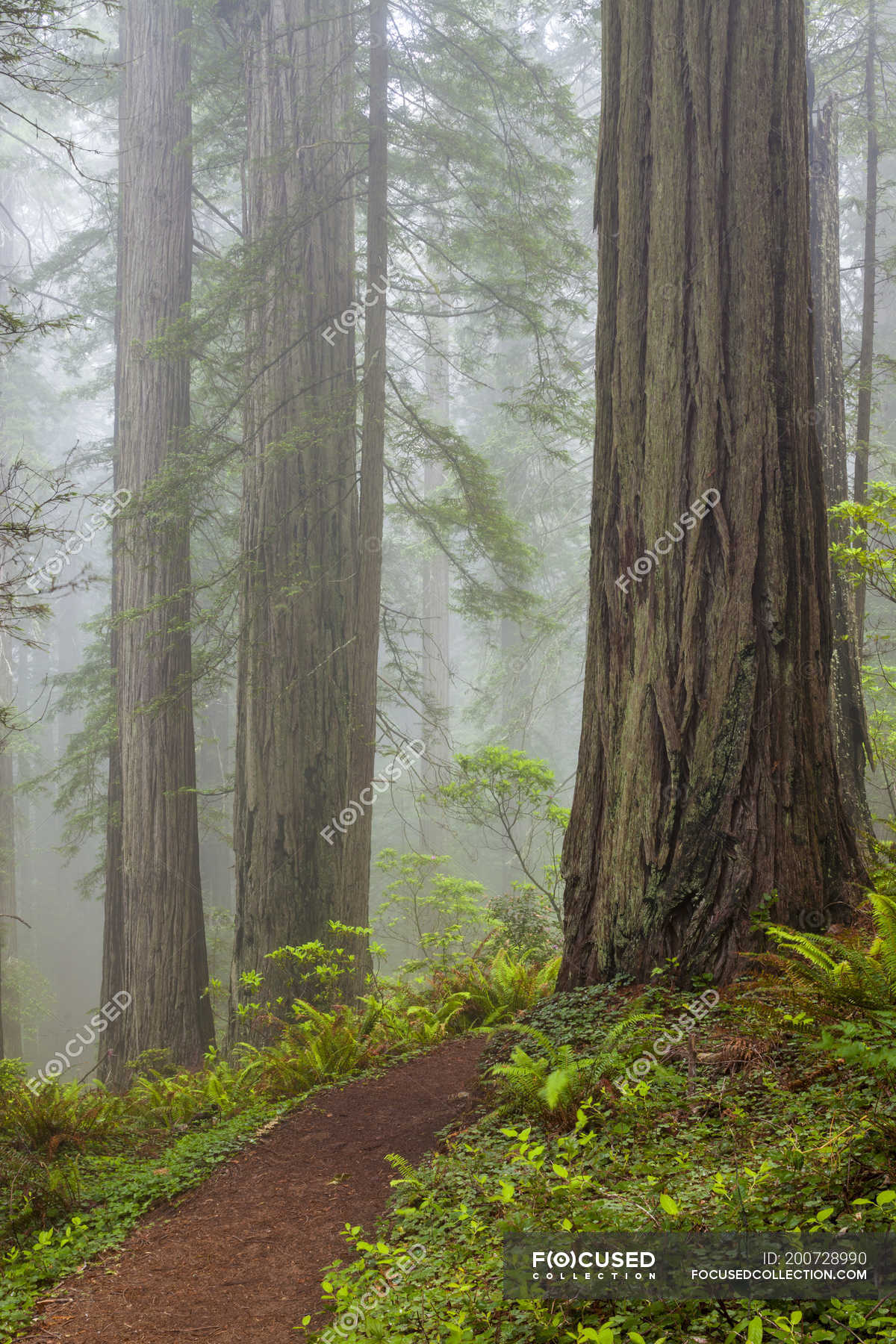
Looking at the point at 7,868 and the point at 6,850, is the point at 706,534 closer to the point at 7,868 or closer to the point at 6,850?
the point at 6,850

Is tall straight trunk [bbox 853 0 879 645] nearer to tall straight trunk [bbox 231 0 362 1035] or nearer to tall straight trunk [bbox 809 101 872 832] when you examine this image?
tall straight trunk [bbox 809 101 872 832]

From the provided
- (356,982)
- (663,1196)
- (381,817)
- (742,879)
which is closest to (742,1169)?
(663,1196)

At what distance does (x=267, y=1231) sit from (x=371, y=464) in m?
5.64

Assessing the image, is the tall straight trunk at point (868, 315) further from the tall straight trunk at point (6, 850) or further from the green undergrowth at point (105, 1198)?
the tall straight trunk at point (6, 850)

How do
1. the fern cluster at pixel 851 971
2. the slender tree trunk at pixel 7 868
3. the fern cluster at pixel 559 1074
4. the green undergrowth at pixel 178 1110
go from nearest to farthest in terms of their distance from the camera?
the fern cluster at pixel 851 971, the fern cluster at pixel 559 1074, the green undergrowth at pixel 178 1110, the slender tree trunk at pixel 7 868

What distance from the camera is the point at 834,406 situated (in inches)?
295

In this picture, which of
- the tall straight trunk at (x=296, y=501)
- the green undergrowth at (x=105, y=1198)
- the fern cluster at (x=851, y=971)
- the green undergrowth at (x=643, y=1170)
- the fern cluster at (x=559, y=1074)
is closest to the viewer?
the green undergrowth at (x=643, y=1170)

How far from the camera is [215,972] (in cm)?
1564

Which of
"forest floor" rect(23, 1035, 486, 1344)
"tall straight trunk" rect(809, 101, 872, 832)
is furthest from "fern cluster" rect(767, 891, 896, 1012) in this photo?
"tall straight trunk" rect(809, 101, 872, 832)

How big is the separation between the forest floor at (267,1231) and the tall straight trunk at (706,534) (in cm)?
127

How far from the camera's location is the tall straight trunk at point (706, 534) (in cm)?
435

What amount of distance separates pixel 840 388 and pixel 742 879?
16.6 ft

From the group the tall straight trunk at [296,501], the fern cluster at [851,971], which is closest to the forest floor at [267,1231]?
the fern cluster at [851,971]

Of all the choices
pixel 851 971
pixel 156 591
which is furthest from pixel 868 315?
pixel 851 971
